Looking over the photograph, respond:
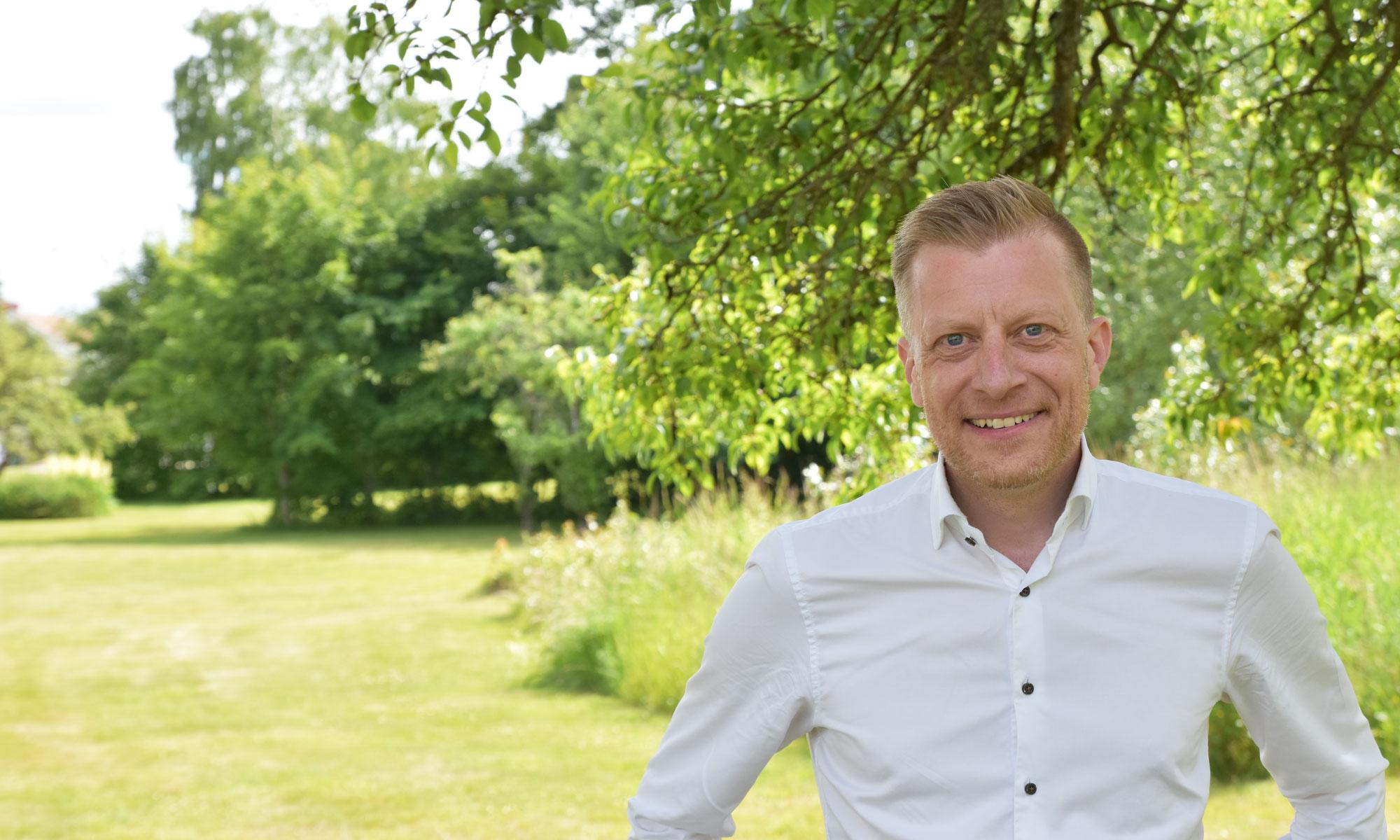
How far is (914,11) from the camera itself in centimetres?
498

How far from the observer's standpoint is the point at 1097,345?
2.17m

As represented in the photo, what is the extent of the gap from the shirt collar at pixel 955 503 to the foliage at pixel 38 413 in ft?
130

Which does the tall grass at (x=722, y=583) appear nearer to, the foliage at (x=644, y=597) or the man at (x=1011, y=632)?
the foliage at (x=644, y=597)

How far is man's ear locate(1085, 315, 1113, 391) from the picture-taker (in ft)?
6.98

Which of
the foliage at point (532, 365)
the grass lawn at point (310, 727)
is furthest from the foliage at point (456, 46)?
the foliage at point (532, 365)

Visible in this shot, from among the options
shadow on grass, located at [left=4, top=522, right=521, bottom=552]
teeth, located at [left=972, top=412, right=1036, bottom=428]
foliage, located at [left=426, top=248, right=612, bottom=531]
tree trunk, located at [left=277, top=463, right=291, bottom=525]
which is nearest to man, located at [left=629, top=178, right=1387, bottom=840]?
teeth, located at [left=972, top=412, right=1036, bottom=428]

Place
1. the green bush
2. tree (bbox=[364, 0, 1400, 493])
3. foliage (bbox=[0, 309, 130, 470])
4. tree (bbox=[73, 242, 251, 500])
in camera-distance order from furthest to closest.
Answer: tree (bbox=[73, 242, 251, 500]) < foliage (bbox=[0, 309, 130, 470]) < the green bush < tree (bbox=[364, 0, 1400, 493])

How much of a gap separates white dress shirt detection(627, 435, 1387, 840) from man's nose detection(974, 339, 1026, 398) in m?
0.15

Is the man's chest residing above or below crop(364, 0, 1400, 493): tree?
below

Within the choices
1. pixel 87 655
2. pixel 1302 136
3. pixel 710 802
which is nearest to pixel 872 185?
pixel 1302 136

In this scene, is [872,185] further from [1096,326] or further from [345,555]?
[345,555]

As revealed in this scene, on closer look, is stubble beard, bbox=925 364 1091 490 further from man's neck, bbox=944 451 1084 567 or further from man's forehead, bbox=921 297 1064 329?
man's forehead, bbox=921 297 1064 329

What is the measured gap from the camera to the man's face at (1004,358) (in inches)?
78.6

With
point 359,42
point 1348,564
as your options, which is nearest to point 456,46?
point 359,42
